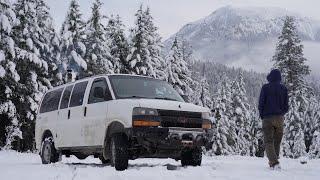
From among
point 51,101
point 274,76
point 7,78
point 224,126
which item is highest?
point 7,78

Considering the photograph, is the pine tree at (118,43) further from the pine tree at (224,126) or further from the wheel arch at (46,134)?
the wheel arch at (46,134)

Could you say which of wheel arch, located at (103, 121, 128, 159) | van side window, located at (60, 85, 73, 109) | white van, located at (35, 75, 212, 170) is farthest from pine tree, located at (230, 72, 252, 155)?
wheel arch, located at (103, 121, 128, 159)

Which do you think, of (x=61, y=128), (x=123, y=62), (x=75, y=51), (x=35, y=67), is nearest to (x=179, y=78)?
(x=123, y=62)

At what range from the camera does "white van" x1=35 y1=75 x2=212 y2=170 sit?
34.4ft

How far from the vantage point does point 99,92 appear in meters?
11.5

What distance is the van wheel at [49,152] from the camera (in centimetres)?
1416

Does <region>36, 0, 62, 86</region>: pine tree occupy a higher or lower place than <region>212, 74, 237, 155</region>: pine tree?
higher

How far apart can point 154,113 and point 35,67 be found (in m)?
20.2

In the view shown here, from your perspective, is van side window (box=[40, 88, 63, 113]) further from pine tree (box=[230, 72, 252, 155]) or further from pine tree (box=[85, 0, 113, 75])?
pine tree (box=[230, 72, 252, 155])

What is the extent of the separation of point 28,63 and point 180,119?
19192mm

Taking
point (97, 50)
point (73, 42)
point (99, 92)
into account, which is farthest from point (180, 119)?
point (97, 50)

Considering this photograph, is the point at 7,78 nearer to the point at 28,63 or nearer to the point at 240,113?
the point at 28,63

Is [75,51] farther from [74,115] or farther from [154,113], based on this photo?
[154,113]

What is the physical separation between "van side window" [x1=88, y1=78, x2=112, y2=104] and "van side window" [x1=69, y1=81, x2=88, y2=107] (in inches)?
18.5
